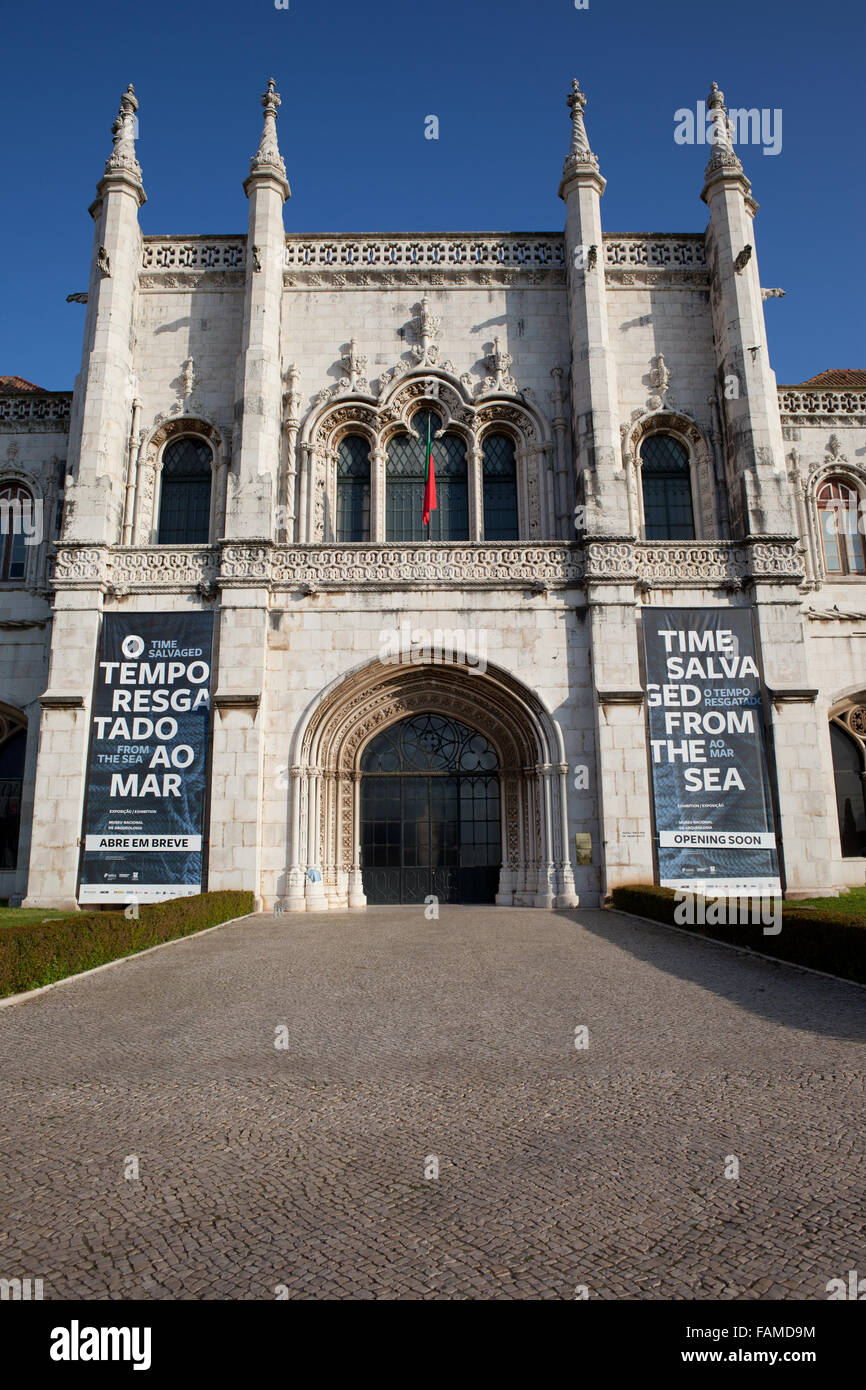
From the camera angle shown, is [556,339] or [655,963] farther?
[556,339]

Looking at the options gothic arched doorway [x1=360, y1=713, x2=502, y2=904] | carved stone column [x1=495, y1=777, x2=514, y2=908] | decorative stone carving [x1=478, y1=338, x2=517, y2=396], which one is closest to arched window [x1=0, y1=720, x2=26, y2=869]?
gothic arched doorway [x1=360, y1=713, x2=502, y2=904]

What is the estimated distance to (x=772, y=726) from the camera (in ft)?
61.0

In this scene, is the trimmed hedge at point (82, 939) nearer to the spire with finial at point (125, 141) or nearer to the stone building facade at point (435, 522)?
the stone building facade at point (435, 522)

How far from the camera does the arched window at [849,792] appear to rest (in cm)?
2078

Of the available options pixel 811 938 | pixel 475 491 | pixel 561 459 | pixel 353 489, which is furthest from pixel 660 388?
pixel 811 938

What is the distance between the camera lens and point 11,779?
69.3ft

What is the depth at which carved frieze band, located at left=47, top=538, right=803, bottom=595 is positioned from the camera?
19375 mm

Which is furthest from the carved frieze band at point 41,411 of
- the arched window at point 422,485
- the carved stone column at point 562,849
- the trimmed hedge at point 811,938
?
the trimmed hedge at point 811,938

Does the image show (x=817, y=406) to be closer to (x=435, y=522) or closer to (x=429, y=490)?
(x=435, y=522)

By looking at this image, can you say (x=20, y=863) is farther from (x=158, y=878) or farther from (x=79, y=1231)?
(x=79, y=1231)

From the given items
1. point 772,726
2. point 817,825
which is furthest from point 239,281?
point 817,825

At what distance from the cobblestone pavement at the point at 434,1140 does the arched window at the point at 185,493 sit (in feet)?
49.1

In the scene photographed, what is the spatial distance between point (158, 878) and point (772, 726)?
547 inches
